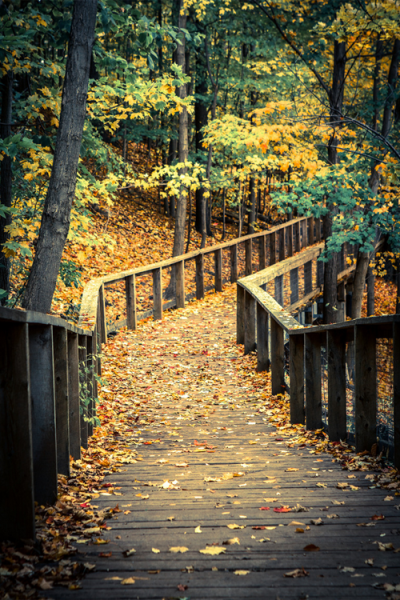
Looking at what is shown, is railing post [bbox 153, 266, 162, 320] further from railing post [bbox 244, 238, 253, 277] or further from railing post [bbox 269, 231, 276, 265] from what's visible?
railing post [bbox 269, 231, 276, 265]

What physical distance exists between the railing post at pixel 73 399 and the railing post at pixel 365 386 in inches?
92.7

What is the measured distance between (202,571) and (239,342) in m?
7.69

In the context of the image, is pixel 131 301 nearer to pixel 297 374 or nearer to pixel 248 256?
pixel 297 374

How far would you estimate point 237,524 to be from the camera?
3035 mm

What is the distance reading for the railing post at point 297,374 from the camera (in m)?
5.89

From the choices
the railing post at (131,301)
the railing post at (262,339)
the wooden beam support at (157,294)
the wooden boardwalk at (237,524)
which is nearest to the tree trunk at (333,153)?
the railing post at (262,339)

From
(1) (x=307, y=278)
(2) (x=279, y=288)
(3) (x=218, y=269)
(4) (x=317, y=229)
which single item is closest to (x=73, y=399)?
(2) (x=279, y=288)

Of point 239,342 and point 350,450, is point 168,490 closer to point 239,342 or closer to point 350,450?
point 350,450

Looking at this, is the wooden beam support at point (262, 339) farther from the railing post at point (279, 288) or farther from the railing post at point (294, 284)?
the railing post at point (294, 284)

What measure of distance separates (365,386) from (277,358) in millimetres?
2724

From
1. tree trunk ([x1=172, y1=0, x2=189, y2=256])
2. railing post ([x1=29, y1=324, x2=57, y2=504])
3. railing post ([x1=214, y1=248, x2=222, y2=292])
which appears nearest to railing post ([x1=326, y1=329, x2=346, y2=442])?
railing post ([x1=29, y1=324, x2=57, y2=504])

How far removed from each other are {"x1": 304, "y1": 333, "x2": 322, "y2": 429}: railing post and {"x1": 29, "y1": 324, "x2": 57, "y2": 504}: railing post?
304 cm

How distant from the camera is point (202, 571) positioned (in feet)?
8.03

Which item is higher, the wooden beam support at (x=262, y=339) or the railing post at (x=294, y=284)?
the railing post at (x=294, y=284)
